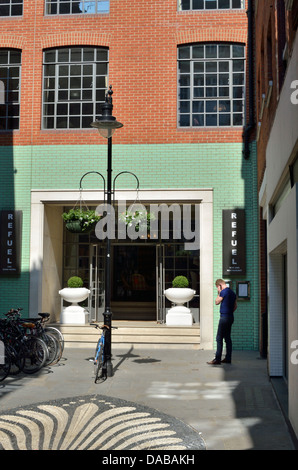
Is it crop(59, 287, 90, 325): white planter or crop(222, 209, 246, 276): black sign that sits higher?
crop(222, 209, 246, 276): black sign

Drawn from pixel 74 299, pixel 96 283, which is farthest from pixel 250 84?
pixel 74 299

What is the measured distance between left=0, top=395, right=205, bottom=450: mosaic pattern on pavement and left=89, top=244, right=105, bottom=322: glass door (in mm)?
8122

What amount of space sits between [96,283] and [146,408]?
8.72 metres

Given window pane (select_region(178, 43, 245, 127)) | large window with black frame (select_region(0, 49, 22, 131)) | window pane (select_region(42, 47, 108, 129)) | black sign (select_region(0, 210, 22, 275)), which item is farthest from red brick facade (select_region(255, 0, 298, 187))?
black sign (select_region(0, 210, 22, 275))

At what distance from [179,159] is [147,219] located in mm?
1974

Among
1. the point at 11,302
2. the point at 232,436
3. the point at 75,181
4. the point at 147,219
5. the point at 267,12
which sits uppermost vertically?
the point at 267,12

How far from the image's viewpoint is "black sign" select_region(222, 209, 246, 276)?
14.8 meters

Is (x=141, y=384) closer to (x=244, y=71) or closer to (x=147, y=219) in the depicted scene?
(x=147, y=219)

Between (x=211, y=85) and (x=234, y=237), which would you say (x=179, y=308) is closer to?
(x=234, y=237)

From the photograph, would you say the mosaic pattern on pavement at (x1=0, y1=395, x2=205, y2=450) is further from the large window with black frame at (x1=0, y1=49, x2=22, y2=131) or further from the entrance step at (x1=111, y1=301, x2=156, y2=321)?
the entrance step at (x1=111, y1=301, x2=156, y2=321)

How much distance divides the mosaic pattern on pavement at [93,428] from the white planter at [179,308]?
22.7ft

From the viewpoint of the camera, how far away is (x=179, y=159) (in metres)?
15.3
